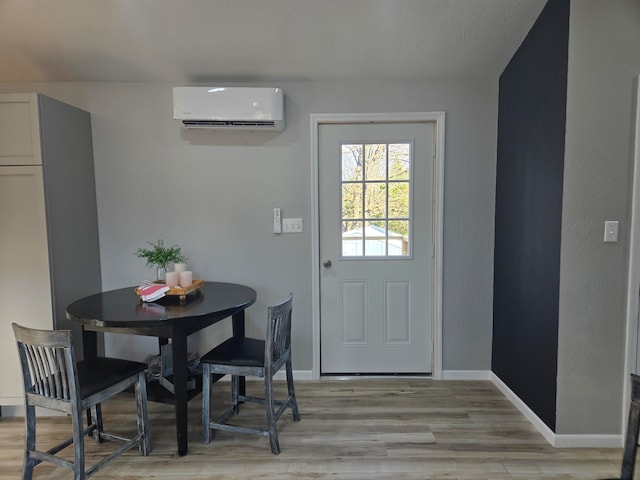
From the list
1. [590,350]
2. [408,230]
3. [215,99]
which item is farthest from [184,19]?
[590,350]

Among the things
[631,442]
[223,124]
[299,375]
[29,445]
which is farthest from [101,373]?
[631,442]

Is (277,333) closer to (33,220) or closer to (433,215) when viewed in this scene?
(433,215)

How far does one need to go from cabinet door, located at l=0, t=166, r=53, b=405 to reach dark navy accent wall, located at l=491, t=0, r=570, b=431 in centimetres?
295

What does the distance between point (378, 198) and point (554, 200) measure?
43.9 inches

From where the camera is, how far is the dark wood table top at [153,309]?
1.71 m

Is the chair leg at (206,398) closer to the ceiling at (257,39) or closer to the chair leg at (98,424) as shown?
the chair leg at (98,424)

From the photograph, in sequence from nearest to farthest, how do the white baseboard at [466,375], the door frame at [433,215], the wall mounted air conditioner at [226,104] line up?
1. the wall mounted air conditioner at [226,104]
2. the door frame at [433,215]
3. the white baseboard at [466,375]

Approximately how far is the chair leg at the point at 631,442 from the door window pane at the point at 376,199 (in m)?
1.69

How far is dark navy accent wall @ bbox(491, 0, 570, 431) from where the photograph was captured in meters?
1.88

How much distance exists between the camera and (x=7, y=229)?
2.10m

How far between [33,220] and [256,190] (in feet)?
4.50

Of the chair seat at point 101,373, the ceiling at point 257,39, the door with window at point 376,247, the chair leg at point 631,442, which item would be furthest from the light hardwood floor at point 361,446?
the ceiling at point 257,39

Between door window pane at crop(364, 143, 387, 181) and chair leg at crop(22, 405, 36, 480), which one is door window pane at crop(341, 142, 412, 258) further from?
chair leg at crop(22, 405, 36, 480)

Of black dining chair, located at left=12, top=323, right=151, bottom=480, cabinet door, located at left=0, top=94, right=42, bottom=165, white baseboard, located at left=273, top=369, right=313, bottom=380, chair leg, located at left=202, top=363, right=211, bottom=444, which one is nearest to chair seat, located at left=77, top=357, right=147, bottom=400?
black dining chair, located at left=12, top=323, right=151, bottom=480
